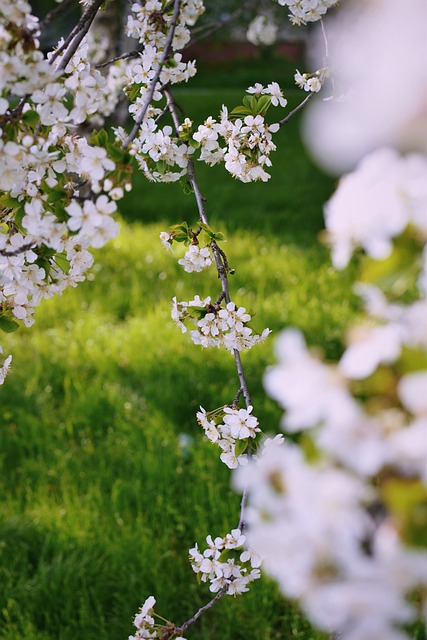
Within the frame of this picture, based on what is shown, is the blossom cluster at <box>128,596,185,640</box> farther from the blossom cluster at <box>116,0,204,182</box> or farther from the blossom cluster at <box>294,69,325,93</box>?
the blossom cluster at <box>294,69,325,93</box>

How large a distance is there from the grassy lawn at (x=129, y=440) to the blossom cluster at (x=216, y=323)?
860 mm

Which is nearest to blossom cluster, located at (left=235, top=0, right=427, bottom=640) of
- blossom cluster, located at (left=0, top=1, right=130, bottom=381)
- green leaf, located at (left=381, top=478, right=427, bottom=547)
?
green leaf, located at (left=381, top=478, right=427, bottom=547)

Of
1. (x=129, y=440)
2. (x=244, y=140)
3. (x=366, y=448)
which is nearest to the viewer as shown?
(x=366, y=448)

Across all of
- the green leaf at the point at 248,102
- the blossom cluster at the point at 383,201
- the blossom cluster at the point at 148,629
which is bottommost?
the blossom cluster at the point at 148,629

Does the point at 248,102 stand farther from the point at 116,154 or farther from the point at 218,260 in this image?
the point at 116,154

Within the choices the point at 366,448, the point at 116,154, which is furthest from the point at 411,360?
the point at 116,154

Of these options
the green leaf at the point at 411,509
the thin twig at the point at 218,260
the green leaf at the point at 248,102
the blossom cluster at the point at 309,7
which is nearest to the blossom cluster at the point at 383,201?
the green leaf at the point at 411,509

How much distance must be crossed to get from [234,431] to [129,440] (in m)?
1.28

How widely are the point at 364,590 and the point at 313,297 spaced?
9.48 ft

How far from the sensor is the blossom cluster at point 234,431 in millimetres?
1196

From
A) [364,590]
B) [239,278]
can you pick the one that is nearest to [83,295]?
[239,278]

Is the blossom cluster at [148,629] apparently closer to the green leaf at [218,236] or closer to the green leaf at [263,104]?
the green leaf at [218,236]

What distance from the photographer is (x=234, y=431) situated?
121cm

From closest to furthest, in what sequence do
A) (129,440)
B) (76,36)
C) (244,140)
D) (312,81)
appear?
(76,36)
(244,140)
(312,81)
(129,440)
